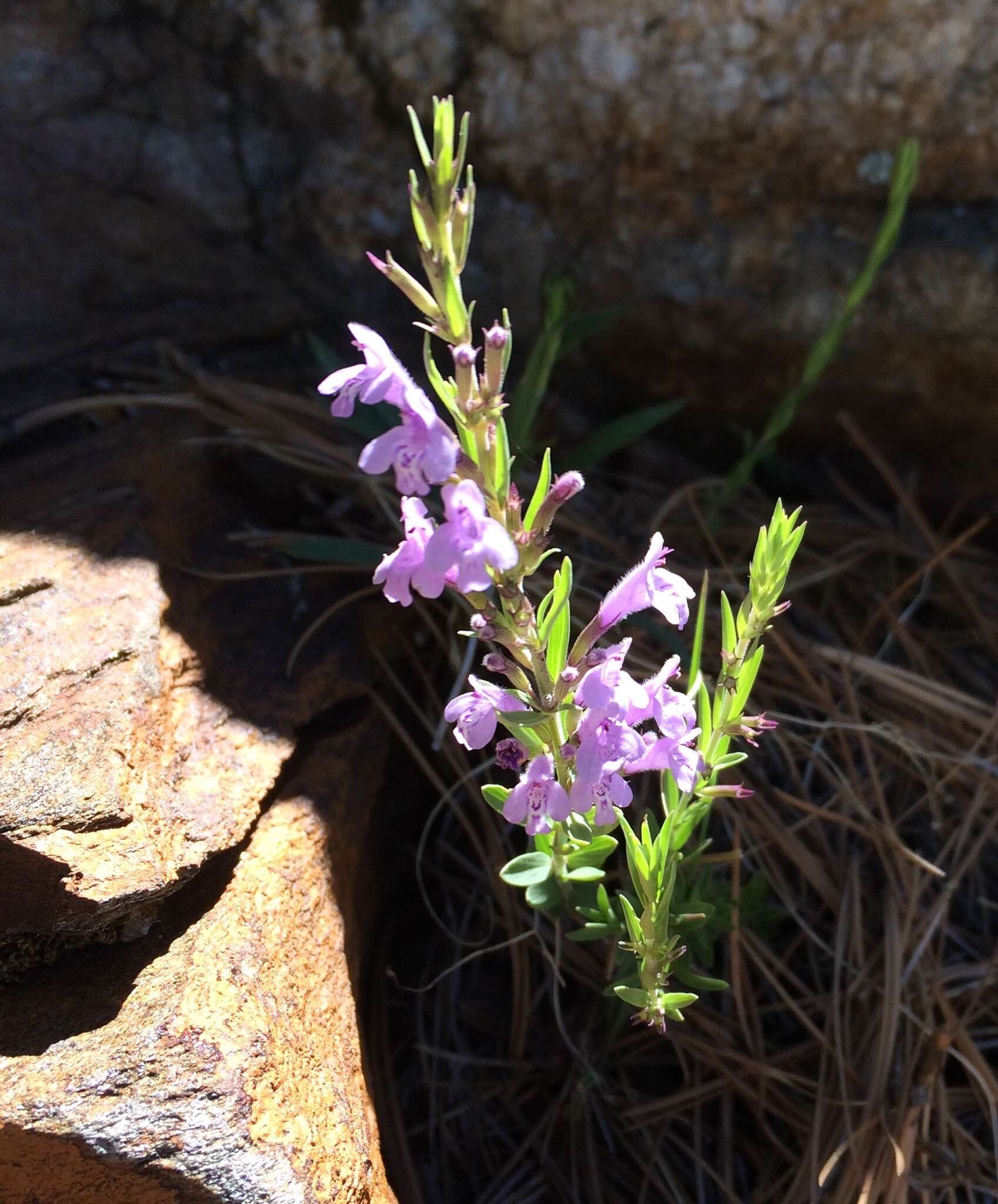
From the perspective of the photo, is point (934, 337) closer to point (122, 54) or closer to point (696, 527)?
point (696, 527)

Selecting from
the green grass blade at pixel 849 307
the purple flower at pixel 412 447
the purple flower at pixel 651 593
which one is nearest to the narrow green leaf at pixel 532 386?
the green grass blade at pixel 849 307

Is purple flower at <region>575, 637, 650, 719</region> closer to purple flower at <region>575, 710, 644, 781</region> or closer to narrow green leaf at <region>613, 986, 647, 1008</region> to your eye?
purple flower at <region>575, 710, 644, 781</region>

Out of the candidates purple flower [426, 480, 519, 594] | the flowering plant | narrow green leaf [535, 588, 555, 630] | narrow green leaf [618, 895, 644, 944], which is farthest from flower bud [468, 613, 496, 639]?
narrow green leaf [618, 895, 644, 944]

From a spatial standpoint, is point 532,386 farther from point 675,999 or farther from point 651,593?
point 675,999

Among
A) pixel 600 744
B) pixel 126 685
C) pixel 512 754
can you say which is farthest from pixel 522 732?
pixel 126 685

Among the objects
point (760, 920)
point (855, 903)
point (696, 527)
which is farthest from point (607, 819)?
point (696, 527)

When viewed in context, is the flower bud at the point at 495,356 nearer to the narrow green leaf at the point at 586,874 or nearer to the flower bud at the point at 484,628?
the flower bud at the point at 484,628
